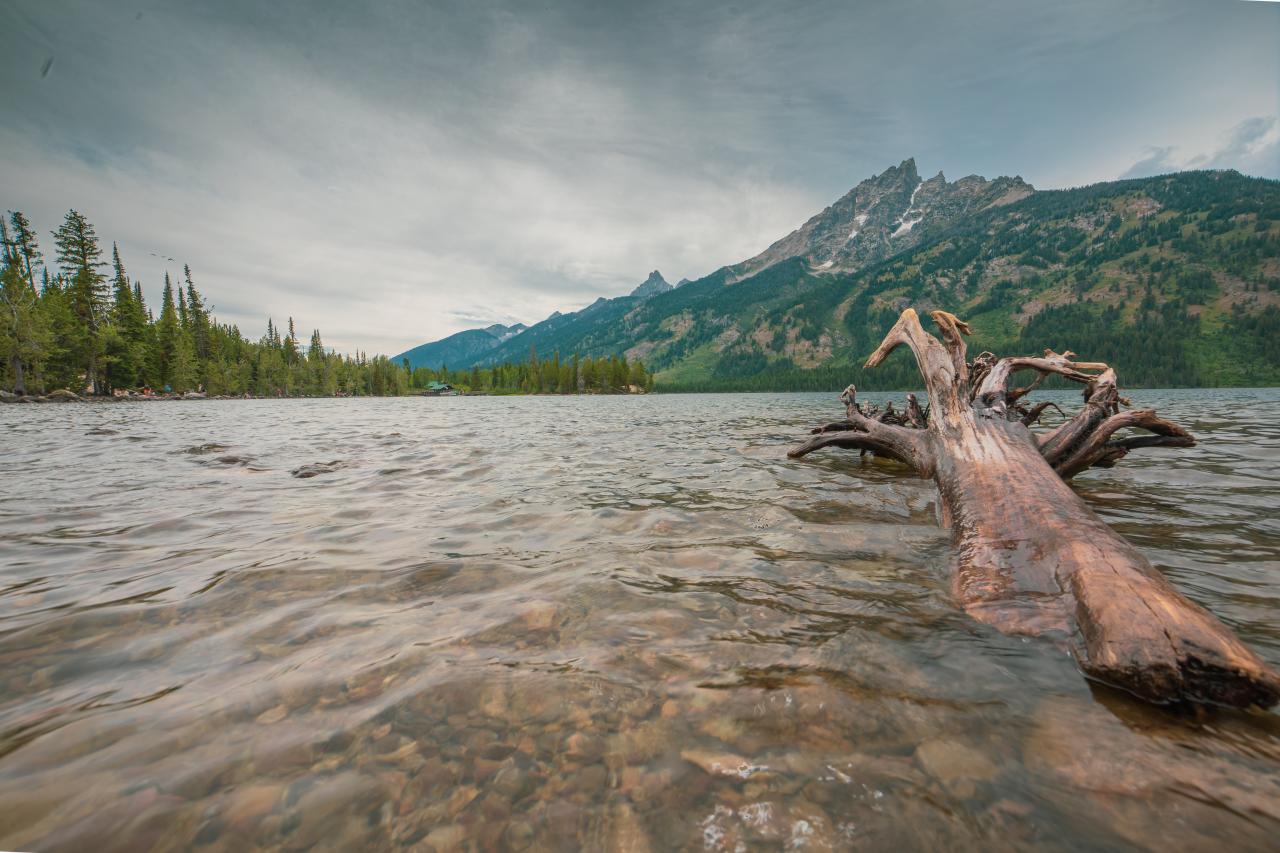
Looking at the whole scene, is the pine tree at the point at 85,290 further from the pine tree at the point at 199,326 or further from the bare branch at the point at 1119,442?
the bare branch at the point at 1119,442

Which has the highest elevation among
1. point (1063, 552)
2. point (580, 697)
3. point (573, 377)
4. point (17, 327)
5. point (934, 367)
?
point (17, 327)

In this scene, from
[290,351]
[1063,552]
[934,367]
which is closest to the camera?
[1063,552]

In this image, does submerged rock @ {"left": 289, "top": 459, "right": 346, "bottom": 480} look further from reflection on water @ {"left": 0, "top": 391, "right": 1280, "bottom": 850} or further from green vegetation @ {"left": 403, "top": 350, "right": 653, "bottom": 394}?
green vegetation @ {"left": 403, "top": 350, "right": 653, "bottom": 394}

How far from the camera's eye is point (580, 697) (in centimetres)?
301

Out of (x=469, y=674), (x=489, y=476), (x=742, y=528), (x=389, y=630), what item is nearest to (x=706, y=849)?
(x=469, y=674)

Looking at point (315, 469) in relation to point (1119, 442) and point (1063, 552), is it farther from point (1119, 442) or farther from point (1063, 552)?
point (1119, 442)

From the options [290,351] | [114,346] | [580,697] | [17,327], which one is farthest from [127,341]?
[580,697]

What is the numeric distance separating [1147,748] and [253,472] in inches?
574

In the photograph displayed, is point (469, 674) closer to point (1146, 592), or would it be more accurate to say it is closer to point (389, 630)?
point (389, 630)

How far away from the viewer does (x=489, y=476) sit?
11.1 m

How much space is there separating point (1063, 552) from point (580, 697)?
4.07 m

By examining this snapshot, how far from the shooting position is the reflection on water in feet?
6.79

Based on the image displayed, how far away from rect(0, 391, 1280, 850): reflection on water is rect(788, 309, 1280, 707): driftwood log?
230 millimetres

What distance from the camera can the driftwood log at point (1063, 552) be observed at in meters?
2.81
